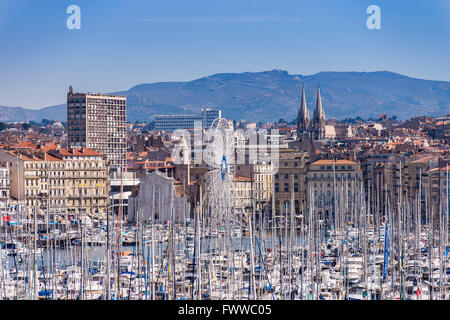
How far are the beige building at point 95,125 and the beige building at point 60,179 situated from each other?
31.3ft

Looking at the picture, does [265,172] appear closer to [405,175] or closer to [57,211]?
[405,175]

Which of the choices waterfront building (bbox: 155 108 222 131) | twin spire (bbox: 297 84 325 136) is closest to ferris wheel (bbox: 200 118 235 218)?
twin spire (bbox: 297 84 325 136)

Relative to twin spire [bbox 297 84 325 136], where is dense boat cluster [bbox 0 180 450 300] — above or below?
below

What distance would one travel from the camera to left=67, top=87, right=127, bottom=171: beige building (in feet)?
104

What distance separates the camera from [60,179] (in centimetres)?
2041

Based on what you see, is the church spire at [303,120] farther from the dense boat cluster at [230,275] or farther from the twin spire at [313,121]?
the dense boat cluster at [230,275]

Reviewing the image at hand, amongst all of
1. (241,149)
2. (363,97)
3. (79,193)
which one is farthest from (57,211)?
(363,97)

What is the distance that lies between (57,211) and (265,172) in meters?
5.72

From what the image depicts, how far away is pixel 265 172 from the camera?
21031 mm

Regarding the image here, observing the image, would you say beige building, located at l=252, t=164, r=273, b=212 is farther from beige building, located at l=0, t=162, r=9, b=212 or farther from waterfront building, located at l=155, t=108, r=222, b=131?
waterfront building, located at l=155, t=108, r=222, b=131

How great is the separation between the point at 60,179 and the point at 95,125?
12387 mm

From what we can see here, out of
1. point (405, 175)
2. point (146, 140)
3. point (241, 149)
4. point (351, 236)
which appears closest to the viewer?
point (351, 236)

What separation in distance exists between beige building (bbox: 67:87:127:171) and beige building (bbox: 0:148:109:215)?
955 cm

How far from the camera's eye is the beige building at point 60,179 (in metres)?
19.8
